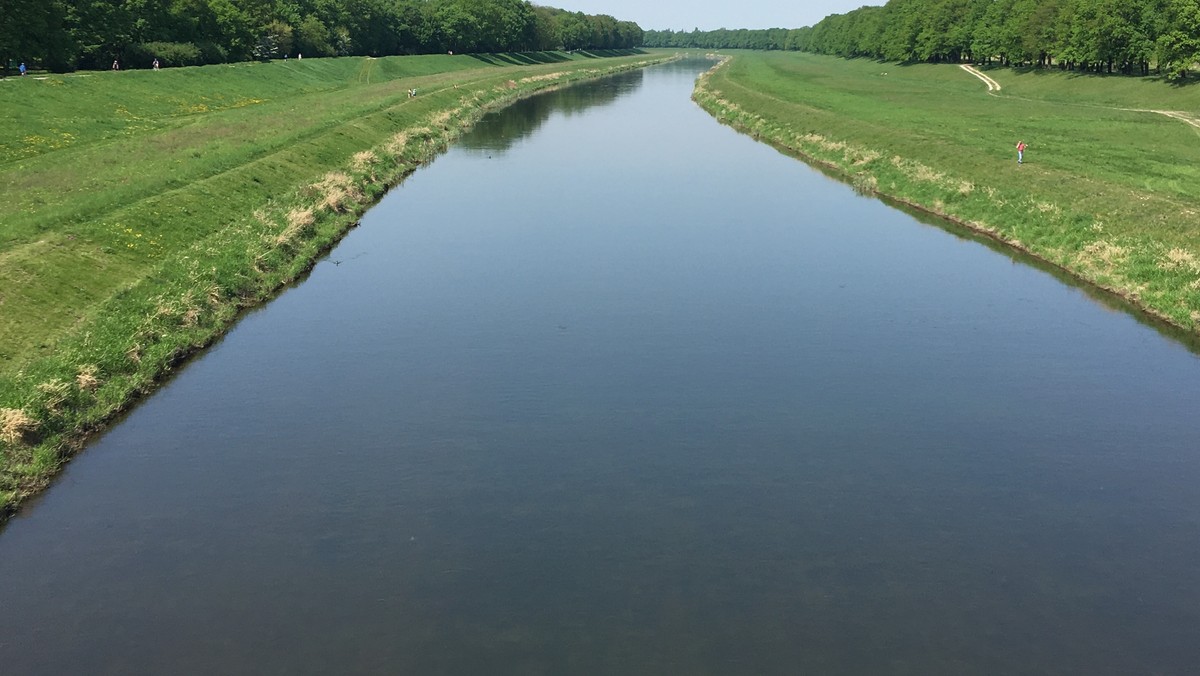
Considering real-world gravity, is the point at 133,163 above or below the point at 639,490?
above

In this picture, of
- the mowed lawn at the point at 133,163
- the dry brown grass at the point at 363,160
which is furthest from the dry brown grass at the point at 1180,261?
the dry brown grass at the point at 363,160

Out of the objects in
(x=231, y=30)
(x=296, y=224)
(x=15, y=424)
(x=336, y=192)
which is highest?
(x=231, y=30)

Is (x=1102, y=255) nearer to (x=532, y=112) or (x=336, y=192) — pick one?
(x=336, y=192)

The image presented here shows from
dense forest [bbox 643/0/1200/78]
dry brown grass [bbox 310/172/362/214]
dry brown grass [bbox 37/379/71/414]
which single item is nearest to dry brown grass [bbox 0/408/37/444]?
dry brown grass [bbox 37/379/71/414]

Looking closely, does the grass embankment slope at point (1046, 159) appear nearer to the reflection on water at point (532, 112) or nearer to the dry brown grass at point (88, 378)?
the reflection on water at point (532, 112)

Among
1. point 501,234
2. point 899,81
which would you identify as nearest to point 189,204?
point 501,234

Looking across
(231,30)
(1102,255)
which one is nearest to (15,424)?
(1102,255)
